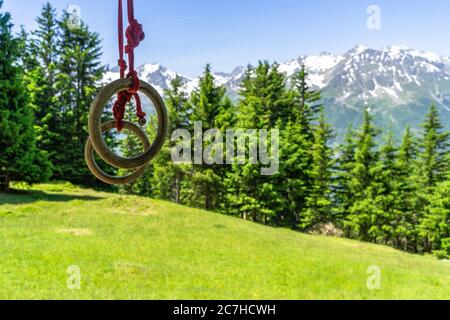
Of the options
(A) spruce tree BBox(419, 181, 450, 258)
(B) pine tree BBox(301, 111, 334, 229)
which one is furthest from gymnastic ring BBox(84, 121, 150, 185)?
(A) spruce tree BBox(419, 181, 450, 258)

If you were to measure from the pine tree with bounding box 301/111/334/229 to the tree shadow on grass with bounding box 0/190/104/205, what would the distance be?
22658 millimetres

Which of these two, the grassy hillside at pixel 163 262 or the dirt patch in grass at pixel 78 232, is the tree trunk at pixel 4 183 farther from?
the dirt patch in grass at pixel 78 232

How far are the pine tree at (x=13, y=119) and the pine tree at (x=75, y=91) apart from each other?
7927 mm

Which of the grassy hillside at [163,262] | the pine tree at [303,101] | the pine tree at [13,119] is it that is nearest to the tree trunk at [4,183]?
the pine tree at [13,119]

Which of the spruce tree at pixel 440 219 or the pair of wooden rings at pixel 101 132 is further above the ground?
the pair of wooden rings at pixel 101 132

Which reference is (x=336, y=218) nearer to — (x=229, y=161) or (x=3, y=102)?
(x=229, y=161)

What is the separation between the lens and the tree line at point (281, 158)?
4028 centimetres

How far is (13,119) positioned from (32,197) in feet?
20.4

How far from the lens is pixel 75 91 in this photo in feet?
142

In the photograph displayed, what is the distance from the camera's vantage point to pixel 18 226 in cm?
2120

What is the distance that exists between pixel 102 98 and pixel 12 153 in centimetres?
3154

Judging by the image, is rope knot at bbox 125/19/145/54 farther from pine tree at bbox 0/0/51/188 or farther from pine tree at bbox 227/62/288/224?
pine tree at bbox 227/62/288/224

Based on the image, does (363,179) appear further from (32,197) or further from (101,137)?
(101,137)
